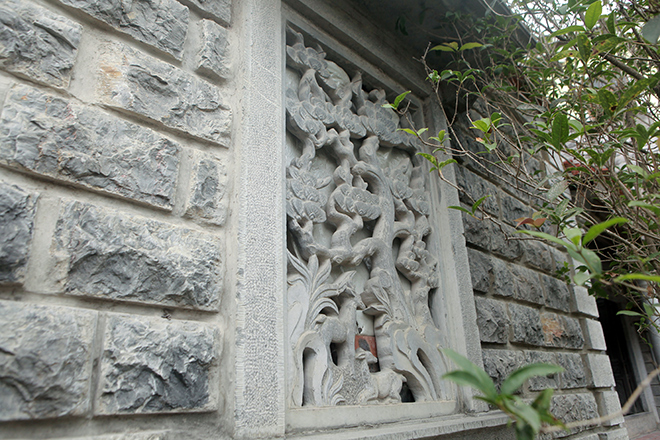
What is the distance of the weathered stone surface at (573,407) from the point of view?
2.48 meters

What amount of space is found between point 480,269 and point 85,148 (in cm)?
197

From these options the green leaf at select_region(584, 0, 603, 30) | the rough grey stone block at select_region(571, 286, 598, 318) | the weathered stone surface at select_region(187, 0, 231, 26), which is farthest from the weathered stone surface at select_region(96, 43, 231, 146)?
the rough grey stone block at select_region(571, 286, 598, 318)

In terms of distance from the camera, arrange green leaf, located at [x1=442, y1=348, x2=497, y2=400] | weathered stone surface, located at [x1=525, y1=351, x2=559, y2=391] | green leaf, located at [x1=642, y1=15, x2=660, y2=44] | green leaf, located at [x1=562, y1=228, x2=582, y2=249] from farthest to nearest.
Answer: weathered stone surface, located at [x1=525, y1=351, x2=559, y2=391]
green leaf, located at [x1=642, y1=15, x2=660, y2=44]
green leaf, located at [x1=562, y1=228, x2=582, y2=249]
green leaf, located at [x1=442, y1=348, x2=497, y2=400]

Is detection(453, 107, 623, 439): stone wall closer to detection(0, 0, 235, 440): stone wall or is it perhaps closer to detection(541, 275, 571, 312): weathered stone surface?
detection(541, 275, 571, 312): weathered stone surface

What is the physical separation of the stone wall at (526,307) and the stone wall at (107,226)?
1.43 meters

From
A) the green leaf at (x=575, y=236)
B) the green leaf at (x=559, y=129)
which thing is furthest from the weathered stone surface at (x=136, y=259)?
the green leaf at (x=559, y=129)

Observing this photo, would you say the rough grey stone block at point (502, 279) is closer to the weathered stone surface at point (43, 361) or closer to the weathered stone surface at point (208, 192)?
the weathered stone surface at point (208, 192)

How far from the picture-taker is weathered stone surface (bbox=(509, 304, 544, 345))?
2445 mm

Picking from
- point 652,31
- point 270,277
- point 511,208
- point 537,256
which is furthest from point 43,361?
point 537,256

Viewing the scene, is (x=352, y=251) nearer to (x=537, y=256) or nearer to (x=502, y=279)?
(x=502, y=279)

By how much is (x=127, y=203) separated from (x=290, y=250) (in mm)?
598

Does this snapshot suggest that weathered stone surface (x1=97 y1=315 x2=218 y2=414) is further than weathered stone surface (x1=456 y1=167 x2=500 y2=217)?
No

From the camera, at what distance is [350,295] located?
65.3 inches

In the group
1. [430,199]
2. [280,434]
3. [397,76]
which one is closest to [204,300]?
[280,434]
